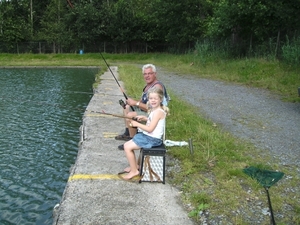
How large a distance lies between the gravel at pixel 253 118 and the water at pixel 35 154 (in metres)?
2.16

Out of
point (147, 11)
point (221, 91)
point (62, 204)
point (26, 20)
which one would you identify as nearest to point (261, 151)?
point (62, 204)

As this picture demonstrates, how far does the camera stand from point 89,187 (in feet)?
11.3

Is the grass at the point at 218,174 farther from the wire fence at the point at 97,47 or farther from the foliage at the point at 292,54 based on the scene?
the wire fence at the point at 97,47

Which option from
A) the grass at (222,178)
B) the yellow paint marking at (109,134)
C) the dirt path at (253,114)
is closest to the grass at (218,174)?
the grass at (222,178)

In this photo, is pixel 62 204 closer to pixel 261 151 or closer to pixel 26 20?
pixel 261 151

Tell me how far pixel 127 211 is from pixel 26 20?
33.8m

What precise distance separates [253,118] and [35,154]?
4.17m

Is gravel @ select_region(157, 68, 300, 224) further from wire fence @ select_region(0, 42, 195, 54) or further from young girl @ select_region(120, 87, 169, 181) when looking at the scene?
wire fence @ select_region(0, 42, 195, 54)

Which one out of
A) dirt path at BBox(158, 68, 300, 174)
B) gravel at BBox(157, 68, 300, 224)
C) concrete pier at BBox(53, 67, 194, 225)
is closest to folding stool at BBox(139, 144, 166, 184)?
concrete pier at BBox(53, 67, 194, 225)

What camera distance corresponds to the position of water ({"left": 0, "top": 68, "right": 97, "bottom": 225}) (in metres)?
3.95

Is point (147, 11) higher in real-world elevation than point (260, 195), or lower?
higher

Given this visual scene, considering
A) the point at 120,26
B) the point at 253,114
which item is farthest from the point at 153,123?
the point at 120,26

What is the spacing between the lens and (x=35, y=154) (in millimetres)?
5715

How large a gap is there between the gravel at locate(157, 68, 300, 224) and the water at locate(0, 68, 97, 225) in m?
2.16
